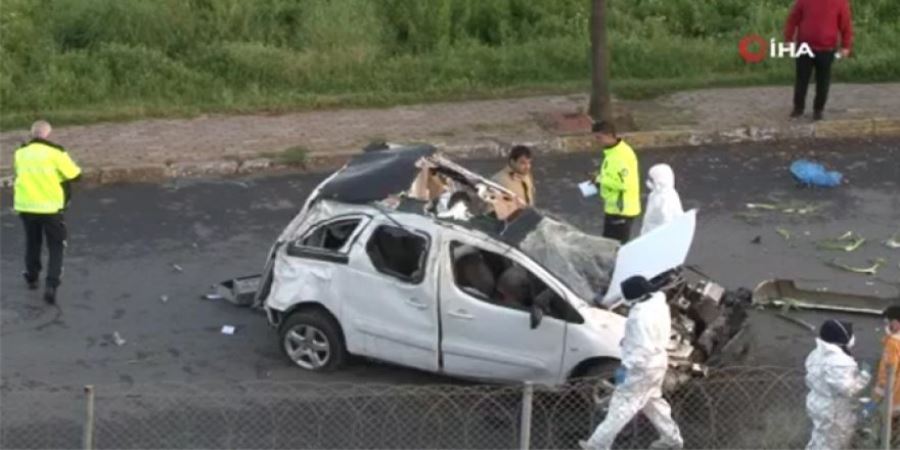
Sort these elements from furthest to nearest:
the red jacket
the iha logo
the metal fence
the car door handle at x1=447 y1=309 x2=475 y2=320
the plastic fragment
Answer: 1. the iha logo
2. the red jacket
3. the plastic fragment
4. the car door handle at x1=447 y1=309 x2=475 y2=320
5. the metal fence

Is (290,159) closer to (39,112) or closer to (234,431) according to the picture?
(39,112)

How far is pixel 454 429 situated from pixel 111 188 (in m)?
7.07

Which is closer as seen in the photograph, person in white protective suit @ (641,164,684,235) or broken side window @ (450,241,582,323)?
broken side window @ (450,241,582,323)

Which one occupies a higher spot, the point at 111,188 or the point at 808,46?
the point at 808,46

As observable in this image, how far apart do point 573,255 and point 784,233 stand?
4123 mm

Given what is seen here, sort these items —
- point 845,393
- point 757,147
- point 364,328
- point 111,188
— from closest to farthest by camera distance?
point 845,393
point 364,328
point 111,188
point 757,147

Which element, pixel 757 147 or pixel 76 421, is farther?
pixel 757 147

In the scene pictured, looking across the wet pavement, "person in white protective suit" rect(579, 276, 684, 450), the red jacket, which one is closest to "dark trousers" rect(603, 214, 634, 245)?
the wet pavement

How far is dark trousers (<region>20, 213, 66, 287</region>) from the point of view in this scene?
51.1ft

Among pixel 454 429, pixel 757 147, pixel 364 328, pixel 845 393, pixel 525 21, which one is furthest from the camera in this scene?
pixel 525 21

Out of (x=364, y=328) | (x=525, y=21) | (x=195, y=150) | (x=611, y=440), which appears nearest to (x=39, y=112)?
(x=195, y=150)

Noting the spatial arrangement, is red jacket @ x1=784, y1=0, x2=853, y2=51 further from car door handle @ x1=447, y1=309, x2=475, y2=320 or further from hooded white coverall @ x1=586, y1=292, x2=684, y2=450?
hooded white coverall @ x1=586, y1=292, x2=684, y2=450

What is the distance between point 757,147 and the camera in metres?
20.4

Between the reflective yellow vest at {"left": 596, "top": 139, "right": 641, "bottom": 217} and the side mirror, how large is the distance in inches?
109
